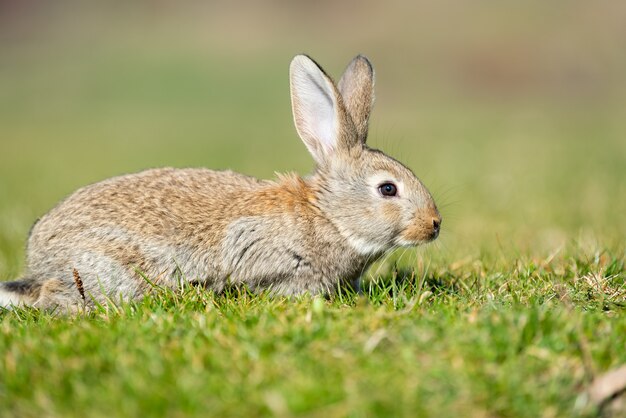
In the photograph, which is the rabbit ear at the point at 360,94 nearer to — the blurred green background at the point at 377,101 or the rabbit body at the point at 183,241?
the rabbit body at the point at 183,241

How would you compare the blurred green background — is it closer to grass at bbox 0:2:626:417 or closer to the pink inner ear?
grass at bbox 0:2:626:417

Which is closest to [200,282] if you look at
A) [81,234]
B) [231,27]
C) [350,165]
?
[81,234]

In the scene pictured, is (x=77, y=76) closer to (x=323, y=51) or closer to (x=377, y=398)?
(x=323, y=51)

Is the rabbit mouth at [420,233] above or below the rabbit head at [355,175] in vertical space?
below

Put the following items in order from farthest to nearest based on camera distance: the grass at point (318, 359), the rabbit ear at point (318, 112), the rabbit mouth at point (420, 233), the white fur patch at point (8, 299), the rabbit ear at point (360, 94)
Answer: the rabbit ear at point (360, 94), the rabbit ear at point (318, 112), the rabbit mouth at point (420, 233), the white fur patch at point (8, 299), the grass at point (318, 359)

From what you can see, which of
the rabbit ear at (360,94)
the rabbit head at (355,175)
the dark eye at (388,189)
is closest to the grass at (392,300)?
the rabbit head at (355,175)

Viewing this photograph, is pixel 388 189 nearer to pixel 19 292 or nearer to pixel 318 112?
pixel 318 112

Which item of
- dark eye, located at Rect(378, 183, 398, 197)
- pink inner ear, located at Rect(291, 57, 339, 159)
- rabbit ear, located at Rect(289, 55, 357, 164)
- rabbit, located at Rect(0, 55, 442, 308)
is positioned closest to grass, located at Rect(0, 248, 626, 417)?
rabbit, located at Rect(0, 55, 442, 308)

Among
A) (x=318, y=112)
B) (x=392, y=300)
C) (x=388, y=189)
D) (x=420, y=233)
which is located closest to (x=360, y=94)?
(x=318, y=112)
